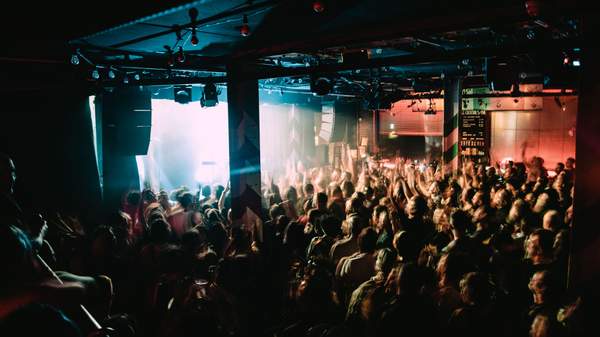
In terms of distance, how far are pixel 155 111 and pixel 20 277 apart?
1052cm

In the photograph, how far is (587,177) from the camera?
2.92 meters

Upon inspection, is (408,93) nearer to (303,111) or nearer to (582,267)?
(303,111)

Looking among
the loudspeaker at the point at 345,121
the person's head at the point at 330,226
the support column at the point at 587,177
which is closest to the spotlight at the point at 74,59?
the person's head at the point at 330,226

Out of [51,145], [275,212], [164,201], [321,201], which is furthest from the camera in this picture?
[164,201]

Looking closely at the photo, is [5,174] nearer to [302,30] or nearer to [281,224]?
[281,224]

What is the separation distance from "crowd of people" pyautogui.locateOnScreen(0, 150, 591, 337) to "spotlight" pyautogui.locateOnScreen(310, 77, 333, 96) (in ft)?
5.61

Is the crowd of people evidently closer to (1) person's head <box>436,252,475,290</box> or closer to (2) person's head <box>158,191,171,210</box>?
(1) person's head <box>436,252,475,290</box>

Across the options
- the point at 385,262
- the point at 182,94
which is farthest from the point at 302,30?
the point at 385,262

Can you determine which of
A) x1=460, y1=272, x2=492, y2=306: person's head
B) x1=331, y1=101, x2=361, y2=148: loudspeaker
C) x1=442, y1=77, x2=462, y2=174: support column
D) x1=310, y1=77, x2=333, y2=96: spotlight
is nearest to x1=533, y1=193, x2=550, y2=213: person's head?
x1=460, y1=272, x2=492, y2=306: person's head

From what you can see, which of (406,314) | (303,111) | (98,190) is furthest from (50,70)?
(303,111)

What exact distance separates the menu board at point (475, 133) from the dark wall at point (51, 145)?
10384 mm

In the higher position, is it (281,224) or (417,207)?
(417,207)

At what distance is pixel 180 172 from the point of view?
12.1m

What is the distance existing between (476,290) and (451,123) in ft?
26.7
